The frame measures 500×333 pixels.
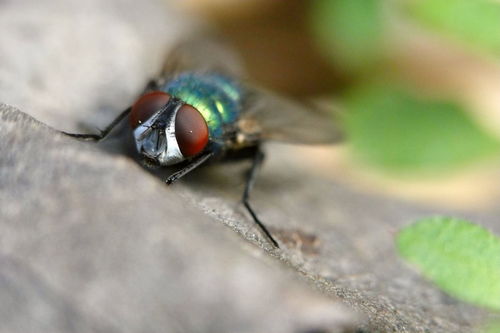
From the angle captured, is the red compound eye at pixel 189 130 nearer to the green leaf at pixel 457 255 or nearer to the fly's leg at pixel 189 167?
the fly's leg at pixel 189 167

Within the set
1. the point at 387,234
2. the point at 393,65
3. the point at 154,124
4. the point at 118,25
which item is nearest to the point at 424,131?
the point at 393,65

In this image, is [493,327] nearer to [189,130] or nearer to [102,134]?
[189,130]

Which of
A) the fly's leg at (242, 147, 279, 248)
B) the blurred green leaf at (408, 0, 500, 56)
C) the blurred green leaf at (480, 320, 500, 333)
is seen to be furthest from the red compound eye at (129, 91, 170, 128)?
the blurred green leaf at (408, 0, 500, 56)

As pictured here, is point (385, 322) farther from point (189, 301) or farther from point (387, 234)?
point (387, 234)

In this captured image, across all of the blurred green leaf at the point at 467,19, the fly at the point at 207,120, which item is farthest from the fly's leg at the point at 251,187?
the blurred green leaf at the point at 467,19

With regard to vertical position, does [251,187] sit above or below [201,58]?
below

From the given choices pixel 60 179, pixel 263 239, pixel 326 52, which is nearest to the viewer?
pixel 60 179

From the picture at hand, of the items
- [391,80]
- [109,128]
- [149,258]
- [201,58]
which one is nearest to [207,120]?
[109,128]
